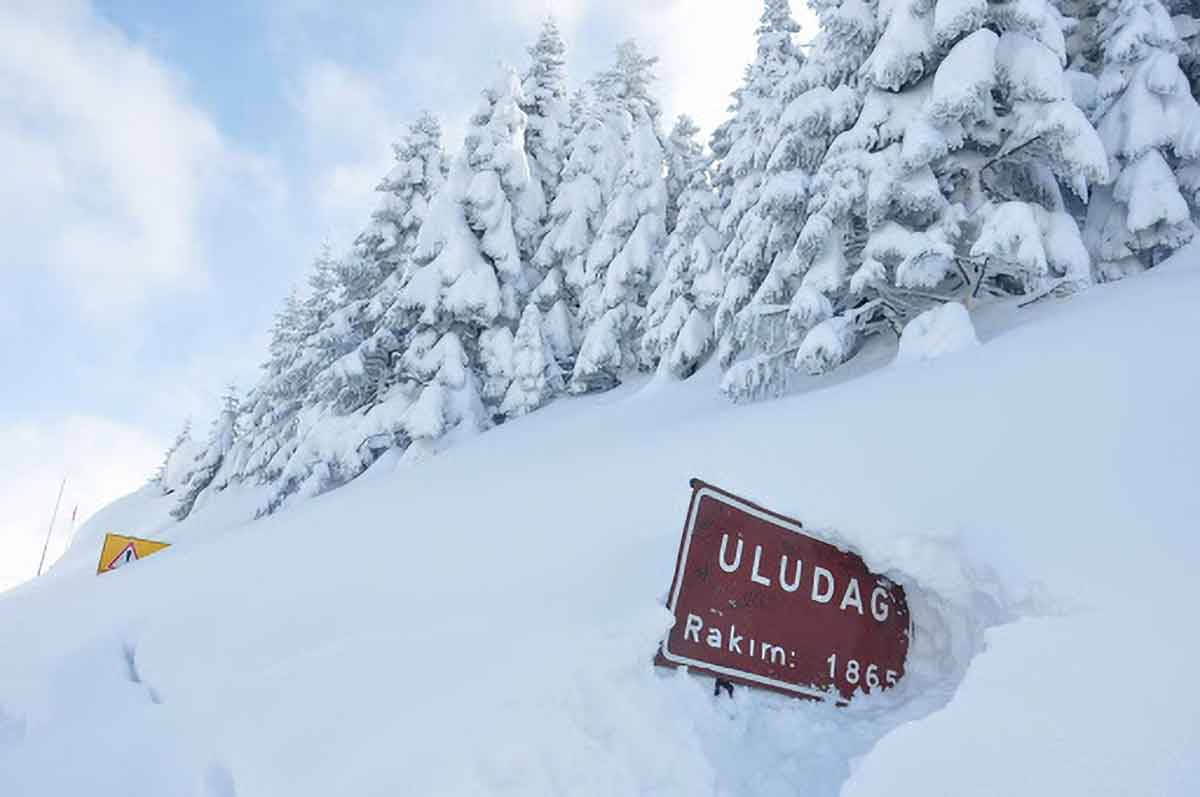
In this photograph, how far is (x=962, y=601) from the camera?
159 inches

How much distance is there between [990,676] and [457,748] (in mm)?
2380

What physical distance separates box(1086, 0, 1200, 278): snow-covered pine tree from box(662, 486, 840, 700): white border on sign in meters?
11.5

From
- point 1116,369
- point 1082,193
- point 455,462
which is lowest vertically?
point 1116,369

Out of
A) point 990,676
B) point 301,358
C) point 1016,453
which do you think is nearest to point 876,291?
point 1016,453

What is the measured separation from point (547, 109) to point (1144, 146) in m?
17.4

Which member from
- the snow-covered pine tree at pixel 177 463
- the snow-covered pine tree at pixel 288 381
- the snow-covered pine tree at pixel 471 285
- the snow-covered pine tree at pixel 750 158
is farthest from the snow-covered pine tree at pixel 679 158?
the snow-covered pine tree at pixel 177 463

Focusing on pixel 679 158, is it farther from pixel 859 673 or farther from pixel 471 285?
pixel 859 673

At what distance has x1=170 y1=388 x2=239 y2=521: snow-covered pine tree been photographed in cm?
3250

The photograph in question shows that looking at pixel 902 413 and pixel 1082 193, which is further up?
pixel 1082 193

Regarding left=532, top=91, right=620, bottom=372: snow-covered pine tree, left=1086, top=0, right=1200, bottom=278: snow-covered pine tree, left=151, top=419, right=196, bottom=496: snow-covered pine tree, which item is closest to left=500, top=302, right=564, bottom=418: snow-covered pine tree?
left=532, top=91, right=620, bottom=372: snow-covered pine tree

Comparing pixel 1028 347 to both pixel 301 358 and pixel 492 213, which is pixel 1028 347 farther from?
pixel 301 358

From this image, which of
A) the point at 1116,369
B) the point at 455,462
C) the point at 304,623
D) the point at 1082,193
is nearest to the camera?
the point at 304,623

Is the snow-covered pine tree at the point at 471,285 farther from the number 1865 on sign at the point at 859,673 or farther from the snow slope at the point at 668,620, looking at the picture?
the number 1865 on sign at the point at 859,673

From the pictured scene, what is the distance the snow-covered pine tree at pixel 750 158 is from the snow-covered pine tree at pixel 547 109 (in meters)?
5.89
